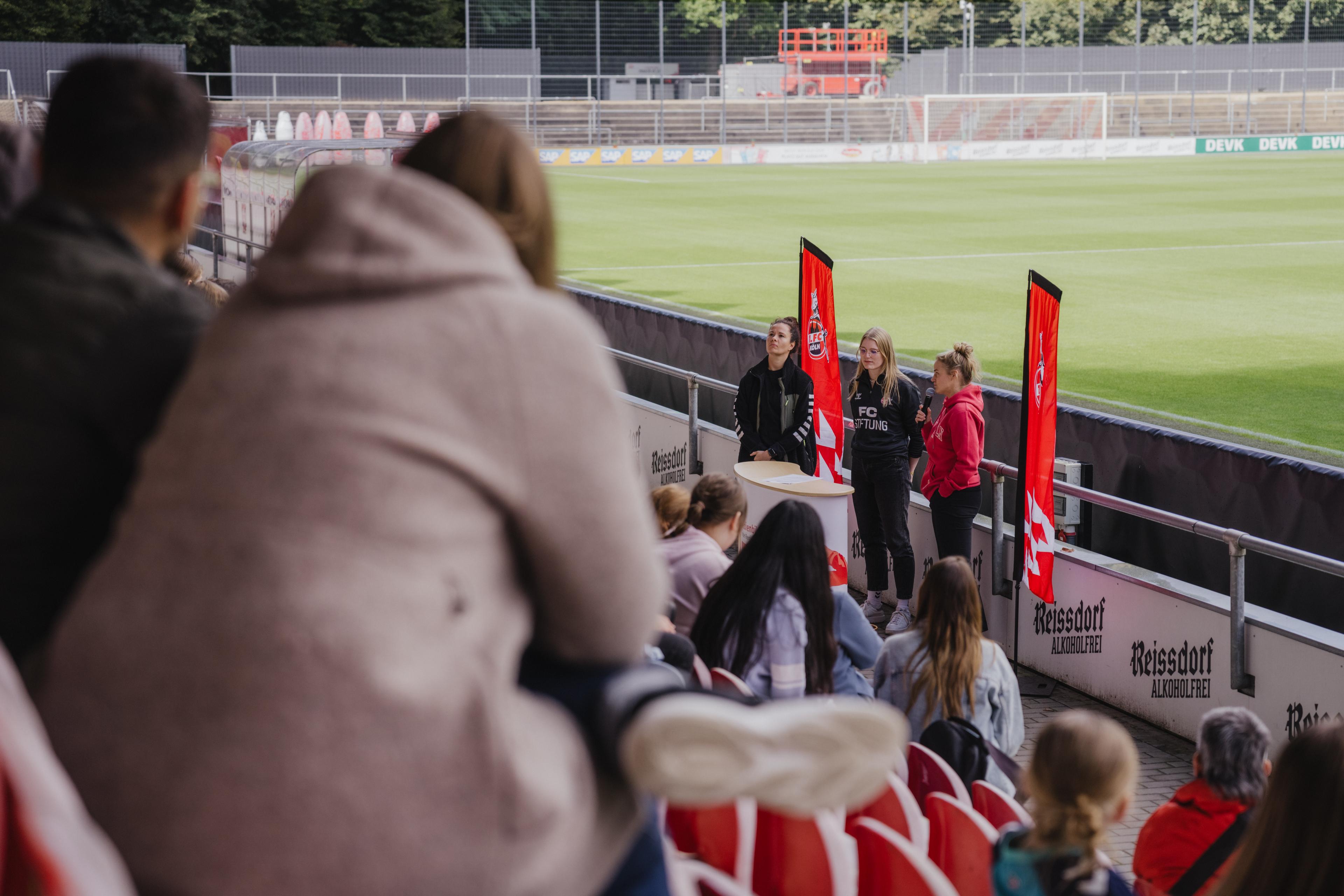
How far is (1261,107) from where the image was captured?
56.8m

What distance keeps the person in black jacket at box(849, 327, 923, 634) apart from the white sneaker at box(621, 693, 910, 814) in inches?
291

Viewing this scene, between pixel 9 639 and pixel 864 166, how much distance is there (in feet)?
150

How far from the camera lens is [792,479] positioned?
8.60 m

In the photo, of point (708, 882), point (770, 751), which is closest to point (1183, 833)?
point (708, 882)

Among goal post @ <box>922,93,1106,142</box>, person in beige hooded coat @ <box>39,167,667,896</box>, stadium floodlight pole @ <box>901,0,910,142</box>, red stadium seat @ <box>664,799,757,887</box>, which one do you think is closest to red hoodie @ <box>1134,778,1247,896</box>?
red stadium seat @ <box>664,799,757,887</box>

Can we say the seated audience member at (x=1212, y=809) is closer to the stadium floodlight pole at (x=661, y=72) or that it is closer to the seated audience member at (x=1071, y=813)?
the seated audience member at (x=1071, y=813)

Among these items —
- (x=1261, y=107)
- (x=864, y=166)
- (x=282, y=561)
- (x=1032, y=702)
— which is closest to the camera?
(x=282, y=561)

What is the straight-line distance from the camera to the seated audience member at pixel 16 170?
2.06 meters

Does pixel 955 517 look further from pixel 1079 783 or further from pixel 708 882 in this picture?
pixel 708 882

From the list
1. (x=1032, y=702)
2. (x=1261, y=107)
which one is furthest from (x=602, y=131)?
(x=1032, y=702)

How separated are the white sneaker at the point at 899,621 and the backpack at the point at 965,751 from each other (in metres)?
4.15

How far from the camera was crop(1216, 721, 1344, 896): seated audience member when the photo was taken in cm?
264

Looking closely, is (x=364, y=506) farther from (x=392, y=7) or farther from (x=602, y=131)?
(x=392, y=7)

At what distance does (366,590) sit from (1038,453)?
6469 millimetres
